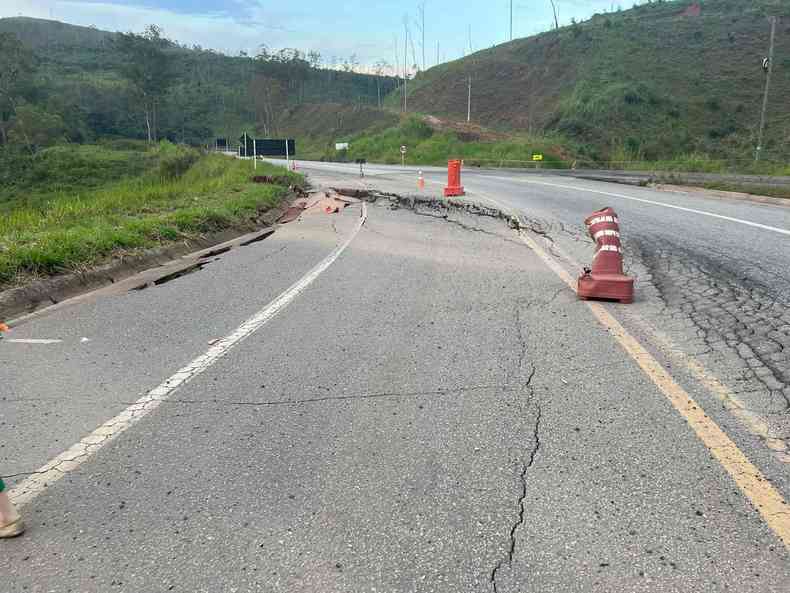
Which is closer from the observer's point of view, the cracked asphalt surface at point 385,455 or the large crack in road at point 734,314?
the cracked asphalt surface at point 385,455

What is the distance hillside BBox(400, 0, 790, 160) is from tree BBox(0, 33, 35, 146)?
53201 mm

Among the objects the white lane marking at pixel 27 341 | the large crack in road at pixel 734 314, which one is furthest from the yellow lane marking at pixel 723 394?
the white lane marking at pixel 27 341

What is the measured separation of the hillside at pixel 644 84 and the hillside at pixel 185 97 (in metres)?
25.2

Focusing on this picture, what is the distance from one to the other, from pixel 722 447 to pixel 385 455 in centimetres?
177

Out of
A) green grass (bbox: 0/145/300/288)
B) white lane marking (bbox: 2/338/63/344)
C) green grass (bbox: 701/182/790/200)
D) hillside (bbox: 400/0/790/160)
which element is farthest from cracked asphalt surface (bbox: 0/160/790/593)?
hillside (bbox: 400/0/790/160)

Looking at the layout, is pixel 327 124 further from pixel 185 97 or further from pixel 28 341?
pixel 28 341

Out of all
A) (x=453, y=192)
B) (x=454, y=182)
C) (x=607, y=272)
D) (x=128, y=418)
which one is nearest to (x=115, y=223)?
(x=128, y=418)

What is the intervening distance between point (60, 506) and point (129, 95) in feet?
326

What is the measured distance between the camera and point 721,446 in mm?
3219

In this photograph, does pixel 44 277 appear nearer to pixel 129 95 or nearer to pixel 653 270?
pixel 653 270

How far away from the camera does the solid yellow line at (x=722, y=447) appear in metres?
2.64

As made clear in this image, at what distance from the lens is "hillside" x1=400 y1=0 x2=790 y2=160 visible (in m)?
46.8

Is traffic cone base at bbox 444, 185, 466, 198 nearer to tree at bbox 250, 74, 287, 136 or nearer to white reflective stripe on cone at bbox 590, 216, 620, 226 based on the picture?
white reflective stripe on cone at bbox 590, 216, 620, 226

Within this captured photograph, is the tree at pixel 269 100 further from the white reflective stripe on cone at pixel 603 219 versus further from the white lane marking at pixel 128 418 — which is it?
the white lane marking at pixel 128 418
